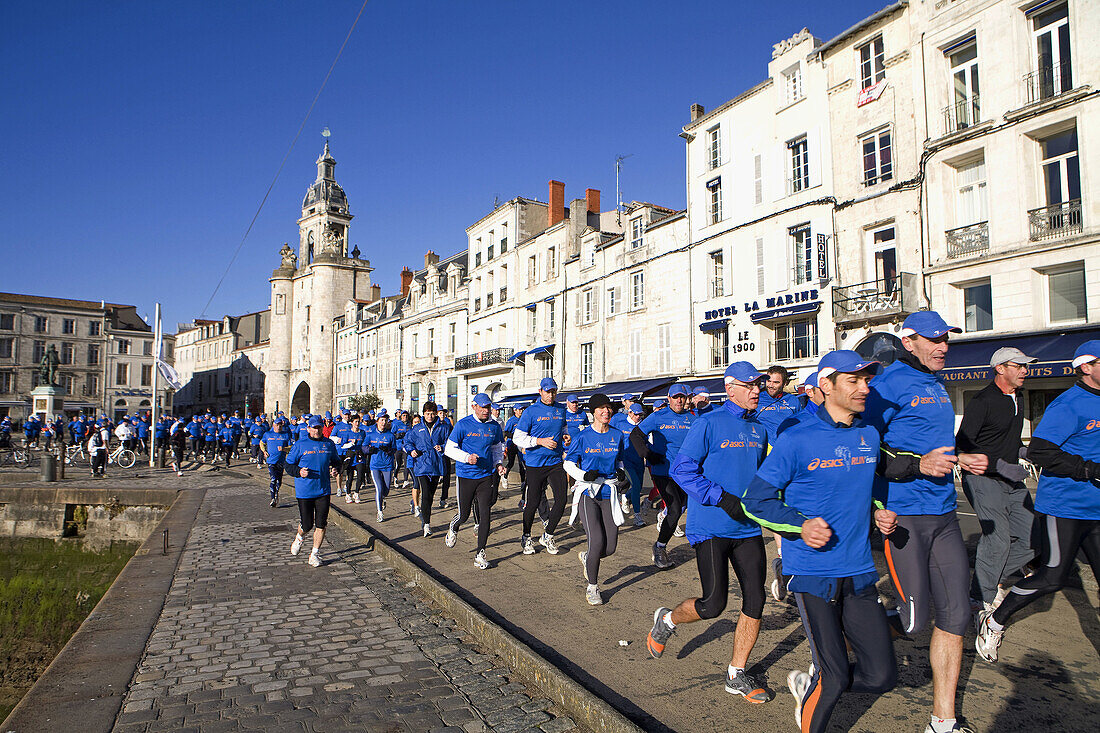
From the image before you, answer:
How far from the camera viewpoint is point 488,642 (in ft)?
17.2

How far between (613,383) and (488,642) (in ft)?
85.8

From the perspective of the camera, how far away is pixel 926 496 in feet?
12.5

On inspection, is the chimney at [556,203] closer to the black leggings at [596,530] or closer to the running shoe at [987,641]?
the black leggings at [596,530]

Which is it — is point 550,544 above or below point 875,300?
below

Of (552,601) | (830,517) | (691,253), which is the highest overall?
(691,253)

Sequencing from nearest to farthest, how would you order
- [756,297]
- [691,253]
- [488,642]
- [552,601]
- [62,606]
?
[488,642] → [552,601] → [62,606] → [756,297] → [691,253]

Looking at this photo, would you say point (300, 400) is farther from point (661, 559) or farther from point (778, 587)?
point (778, 587)

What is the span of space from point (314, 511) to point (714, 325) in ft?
67.3

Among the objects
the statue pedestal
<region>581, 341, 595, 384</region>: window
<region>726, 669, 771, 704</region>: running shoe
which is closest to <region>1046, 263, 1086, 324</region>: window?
<region>726, 669, 771, 704</region>: running shoe

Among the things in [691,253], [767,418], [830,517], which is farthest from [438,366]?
[830,517]

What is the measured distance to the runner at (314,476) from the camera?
333 inches

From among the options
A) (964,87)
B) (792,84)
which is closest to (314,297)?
(792,84)

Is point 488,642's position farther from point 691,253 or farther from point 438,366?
point 438,366

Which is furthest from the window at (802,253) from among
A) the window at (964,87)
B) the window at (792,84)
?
the window at (964,87)
